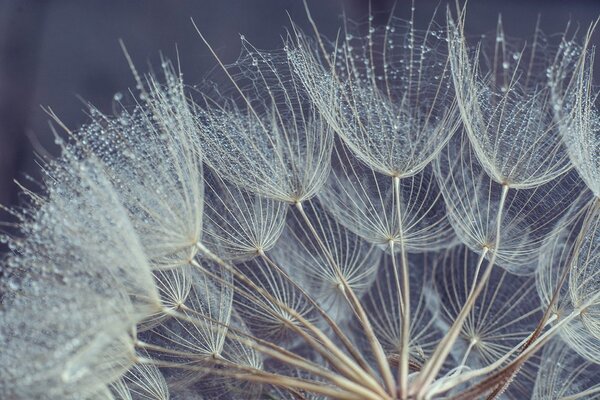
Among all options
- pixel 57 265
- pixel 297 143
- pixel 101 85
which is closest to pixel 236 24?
pixel 101 85

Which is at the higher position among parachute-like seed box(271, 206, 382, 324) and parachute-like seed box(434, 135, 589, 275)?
parachute-like seed box(434, 135, 589, 275)

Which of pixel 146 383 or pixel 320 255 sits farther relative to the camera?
pixel 320 255

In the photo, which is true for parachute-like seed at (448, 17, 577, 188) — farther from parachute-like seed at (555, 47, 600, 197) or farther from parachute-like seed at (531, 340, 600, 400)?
parachute-like seed at (531, 340, 600, 400)

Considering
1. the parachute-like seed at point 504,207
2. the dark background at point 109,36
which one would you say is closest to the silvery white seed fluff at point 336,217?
the parachute-like seed at point 504,207

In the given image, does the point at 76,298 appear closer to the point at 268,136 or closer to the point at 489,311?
the point at 268,136

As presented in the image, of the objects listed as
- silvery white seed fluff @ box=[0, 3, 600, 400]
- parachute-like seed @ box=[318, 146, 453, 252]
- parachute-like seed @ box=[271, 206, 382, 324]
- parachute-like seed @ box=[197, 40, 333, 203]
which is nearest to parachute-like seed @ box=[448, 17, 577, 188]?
silvery white seed fluff @ box=[0, 3, 600, 400]

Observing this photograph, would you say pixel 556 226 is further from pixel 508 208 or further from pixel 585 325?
pixel 585 325

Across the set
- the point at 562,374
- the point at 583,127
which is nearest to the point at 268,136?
the point at 583,127
